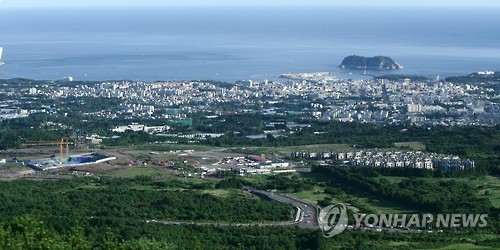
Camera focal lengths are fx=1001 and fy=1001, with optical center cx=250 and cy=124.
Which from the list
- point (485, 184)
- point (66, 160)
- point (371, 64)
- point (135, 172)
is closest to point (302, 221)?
point (485, 184)

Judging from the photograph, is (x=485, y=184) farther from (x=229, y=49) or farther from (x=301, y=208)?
(x=229, y=49)

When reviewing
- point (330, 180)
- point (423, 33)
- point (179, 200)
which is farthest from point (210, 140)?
point (423, 33)

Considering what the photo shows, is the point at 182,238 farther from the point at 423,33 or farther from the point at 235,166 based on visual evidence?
the point at 423,33

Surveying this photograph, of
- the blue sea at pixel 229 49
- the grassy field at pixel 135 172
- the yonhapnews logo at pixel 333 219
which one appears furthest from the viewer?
the blue sea at pixel 229 49

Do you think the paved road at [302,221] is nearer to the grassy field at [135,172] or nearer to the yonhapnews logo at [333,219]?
the yonhapnews logo at [333,219]

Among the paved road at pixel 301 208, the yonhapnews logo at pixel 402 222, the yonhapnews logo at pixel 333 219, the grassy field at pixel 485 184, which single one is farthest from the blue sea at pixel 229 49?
the yonhapnews logo at pixel 402 222

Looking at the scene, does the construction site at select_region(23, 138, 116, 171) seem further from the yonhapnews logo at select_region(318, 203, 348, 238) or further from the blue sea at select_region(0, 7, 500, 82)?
the blue sea at select_region(0, 7, 500, 82)
